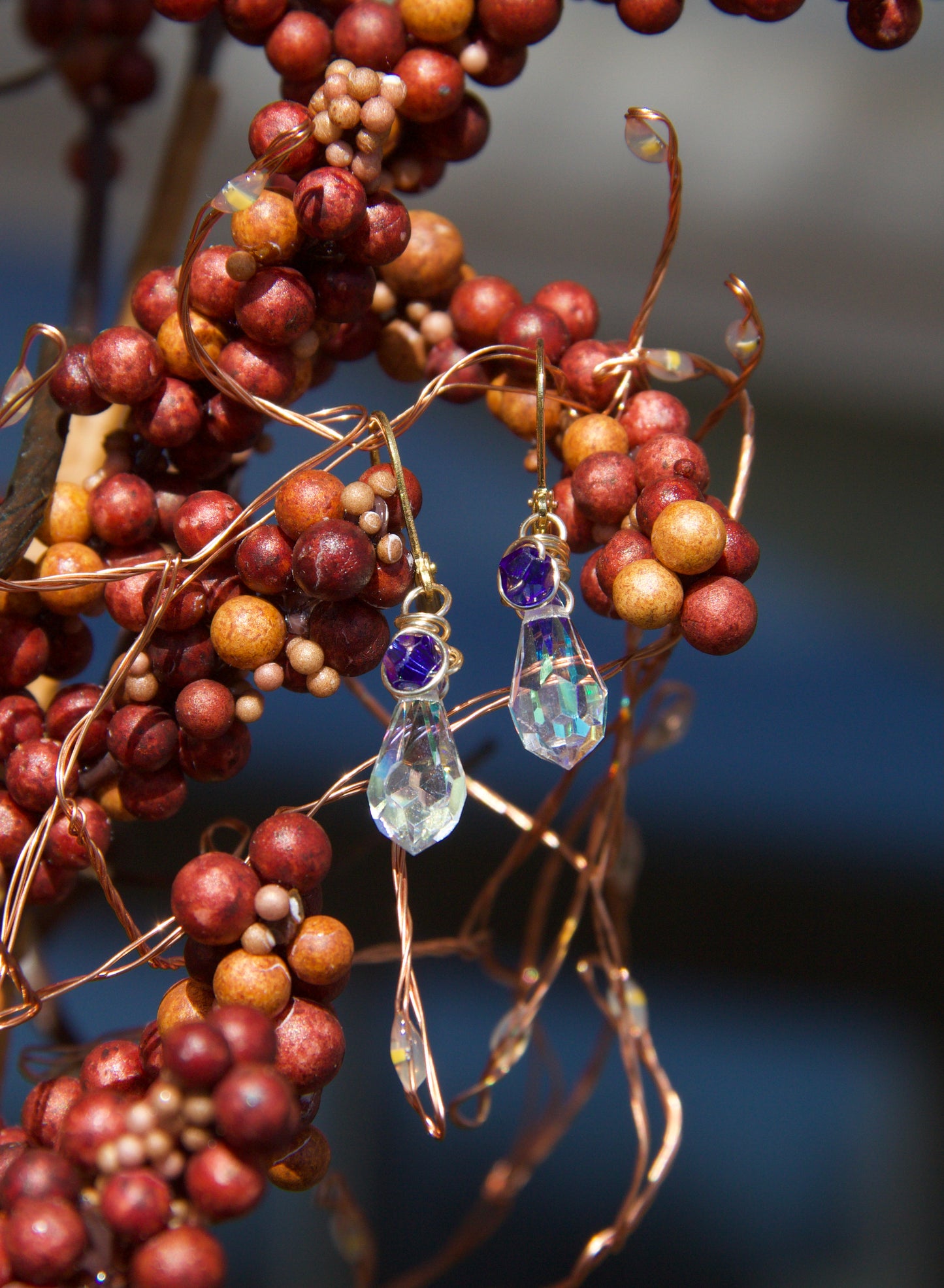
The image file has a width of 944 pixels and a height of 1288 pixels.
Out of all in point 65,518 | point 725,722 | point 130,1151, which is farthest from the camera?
point 725,722

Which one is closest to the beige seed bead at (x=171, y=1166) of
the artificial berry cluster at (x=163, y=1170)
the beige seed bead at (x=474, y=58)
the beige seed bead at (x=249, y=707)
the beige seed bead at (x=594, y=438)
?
the artificial berry cluster at (x=163, y=1170)

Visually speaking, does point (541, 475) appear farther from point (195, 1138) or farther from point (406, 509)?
point (195, 1138)

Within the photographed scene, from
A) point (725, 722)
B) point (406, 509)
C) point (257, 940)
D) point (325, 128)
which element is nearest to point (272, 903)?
point (257, 940)

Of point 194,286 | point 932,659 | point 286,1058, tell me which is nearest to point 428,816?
point 286,1058

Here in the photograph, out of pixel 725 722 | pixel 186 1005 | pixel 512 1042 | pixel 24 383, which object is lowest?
pixel 725 722

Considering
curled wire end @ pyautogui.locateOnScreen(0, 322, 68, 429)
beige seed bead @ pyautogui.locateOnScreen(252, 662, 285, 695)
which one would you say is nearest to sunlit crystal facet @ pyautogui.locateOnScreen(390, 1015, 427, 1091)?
beige seed bead @ pyautogui.locateOnScreen(252, 662, 285, 695)

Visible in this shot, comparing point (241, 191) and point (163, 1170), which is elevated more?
point (241, 191)

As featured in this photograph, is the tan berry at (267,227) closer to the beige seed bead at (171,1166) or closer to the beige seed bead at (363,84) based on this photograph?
the beige seed bead at (363,84)
